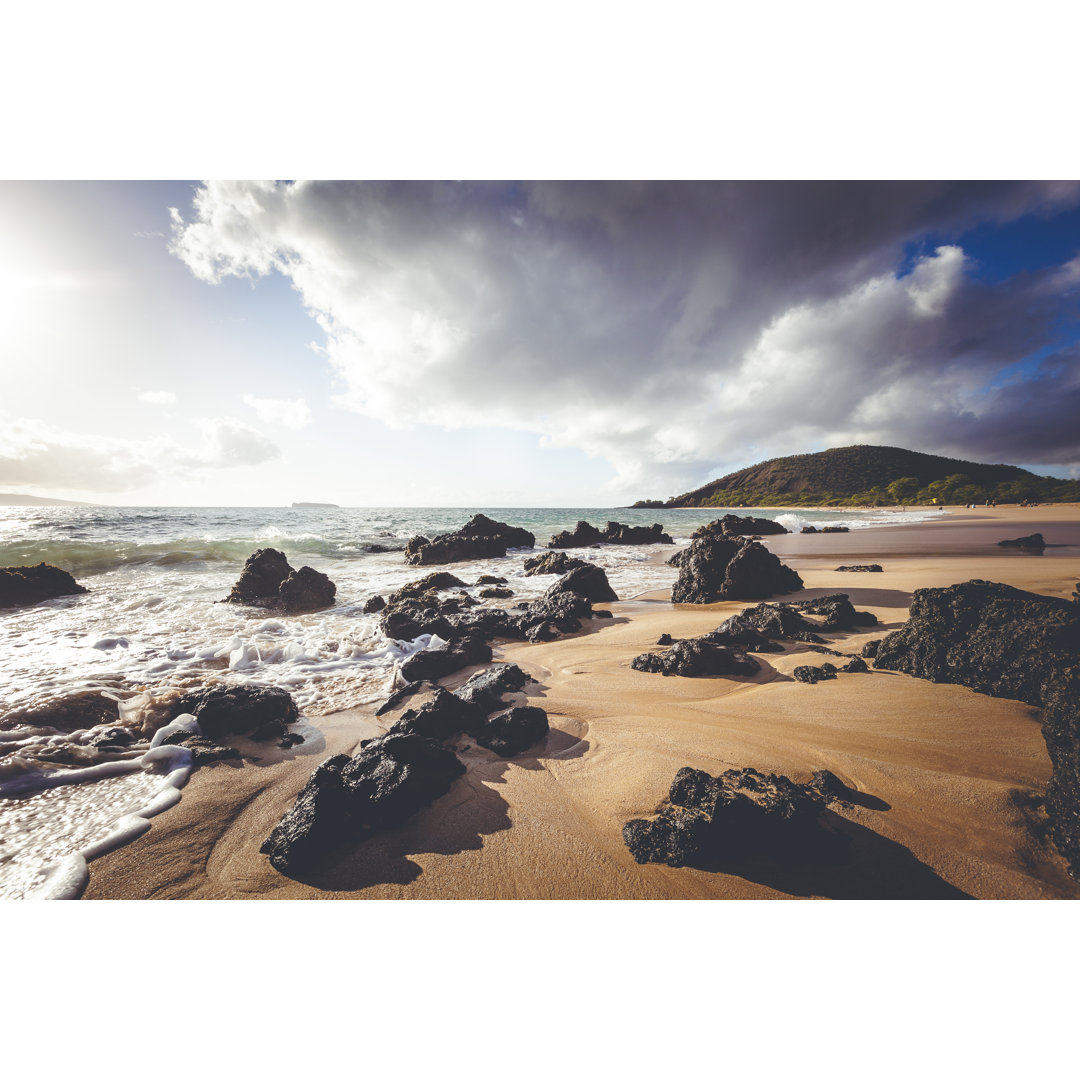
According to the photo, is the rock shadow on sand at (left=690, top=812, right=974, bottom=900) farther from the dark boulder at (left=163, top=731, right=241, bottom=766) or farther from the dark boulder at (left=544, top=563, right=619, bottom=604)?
the dark boulder at (left=544, top=563, right=619, bottom=604)

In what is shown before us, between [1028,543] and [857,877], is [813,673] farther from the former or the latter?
[1028,543]

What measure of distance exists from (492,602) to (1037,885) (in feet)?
26.3

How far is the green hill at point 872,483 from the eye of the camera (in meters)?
49.1

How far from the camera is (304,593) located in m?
8.61

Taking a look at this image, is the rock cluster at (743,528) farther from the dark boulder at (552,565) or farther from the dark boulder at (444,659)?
the dark boulder at (444,659)

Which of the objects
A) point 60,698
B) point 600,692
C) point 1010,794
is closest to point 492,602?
point 600,692

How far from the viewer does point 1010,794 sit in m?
2.10

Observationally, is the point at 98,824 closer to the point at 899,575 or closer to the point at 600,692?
the point at 600,692

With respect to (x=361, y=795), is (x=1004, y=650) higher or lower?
higher

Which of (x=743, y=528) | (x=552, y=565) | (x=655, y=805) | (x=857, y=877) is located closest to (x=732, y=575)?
(x=655, y=805)

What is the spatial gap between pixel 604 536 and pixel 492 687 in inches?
933

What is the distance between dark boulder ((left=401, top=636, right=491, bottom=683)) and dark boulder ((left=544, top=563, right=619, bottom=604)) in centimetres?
311

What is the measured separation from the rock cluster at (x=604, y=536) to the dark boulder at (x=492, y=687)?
65.4 ft

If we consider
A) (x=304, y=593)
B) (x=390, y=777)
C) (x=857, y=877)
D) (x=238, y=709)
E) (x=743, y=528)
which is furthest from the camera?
(x=743, y=528)
